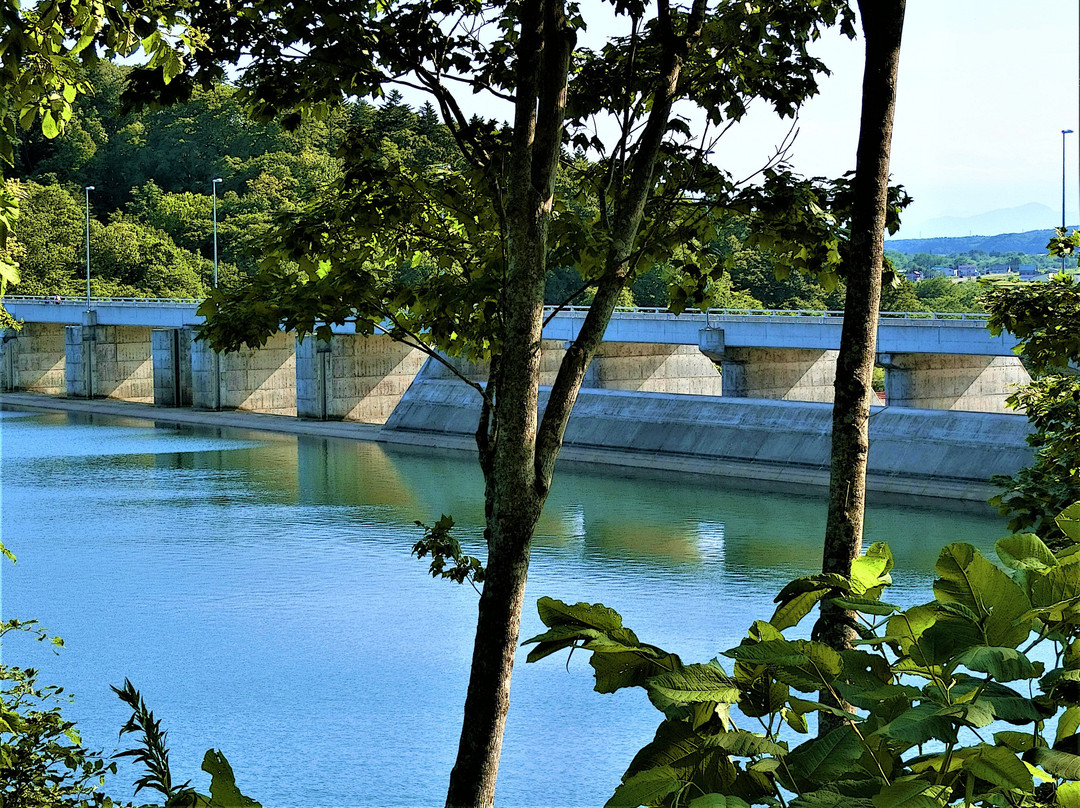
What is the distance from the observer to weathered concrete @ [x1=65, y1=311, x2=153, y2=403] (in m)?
57.7

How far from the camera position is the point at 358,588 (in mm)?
18875

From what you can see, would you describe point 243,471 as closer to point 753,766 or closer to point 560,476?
point 560,476

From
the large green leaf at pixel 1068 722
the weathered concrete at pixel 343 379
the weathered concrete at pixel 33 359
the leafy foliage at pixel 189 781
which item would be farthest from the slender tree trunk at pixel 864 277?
the weathered concrete at pixel 33 359

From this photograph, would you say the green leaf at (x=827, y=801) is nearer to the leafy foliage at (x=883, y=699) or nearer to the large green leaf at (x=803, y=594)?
the leafy foliage at (x=883, y=699)

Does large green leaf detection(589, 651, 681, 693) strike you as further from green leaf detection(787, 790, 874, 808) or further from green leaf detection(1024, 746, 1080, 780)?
green leaf detection(1024, 746, 1080, 780)

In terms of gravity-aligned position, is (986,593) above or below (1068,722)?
above

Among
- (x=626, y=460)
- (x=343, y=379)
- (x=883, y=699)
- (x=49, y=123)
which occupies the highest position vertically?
(x=49, y=123)

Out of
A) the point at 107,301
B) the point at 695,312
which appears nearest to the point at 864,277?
the point at 695,312

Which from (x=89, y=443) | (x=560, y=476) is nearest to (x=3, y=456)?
(x=89, y=443)

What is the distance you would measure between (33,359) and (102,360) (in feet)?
25.2

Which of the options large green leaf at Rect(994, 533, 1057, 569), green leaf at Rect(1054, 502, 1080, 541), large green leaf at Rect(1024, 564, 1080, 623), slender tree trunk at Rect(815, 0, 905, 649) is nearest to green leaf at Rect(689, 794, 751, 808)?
large green leaf at Rect(1024, 564, 1080, 623)

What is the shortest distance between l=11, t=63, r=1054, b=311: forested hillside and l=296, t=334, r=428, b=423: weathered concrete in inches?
526

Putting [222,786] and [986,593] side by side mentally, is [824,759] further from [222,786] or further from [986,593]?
[222,786]

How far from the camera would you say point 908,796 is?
142cm
